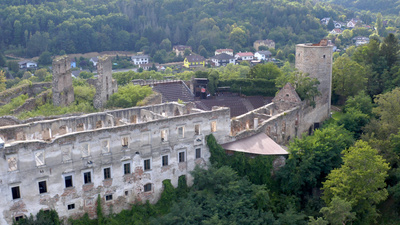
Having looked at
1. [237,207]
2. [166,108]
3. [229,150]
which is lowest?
[237,207]

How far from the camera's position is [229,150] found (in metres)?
37.4

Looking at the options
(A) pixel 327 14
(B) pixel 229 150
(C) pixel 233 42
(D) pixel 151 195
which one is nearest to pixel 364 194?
(B) pixel 229 150

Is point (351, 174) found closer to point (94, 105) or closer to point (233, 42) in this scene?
point (94, 105)

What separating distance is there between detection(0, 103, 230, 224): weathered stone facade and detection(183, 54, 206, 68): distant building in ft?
283

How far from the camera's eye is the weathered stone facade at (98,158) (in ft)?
94.1

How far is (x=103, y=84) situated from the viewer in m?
50.4

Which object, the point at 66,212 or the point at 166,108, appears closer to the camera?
the point at 66,212

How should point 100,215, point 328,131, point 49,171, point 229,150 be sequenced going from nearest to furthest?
point 49,171 → point 100,215 → point 229,150 → point 328,131

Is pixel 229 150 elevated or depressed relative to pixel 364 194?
elevated

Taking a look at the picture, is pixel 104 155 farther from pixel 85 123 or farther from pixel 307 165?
pixel 307 165

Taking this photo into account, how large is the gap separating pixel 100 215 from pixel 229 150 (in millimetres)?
11920

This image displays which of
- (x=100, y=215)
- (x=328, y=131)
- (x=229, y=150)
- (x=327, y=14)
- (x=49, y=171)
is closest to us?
(x=49, y=171)

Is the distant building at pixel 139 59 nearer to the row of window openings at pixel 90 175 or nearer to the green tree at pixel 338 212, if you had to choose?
the row of window openings at pixel 90 175

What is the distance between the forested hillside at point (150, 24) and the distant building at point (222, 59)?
44.9 feet
